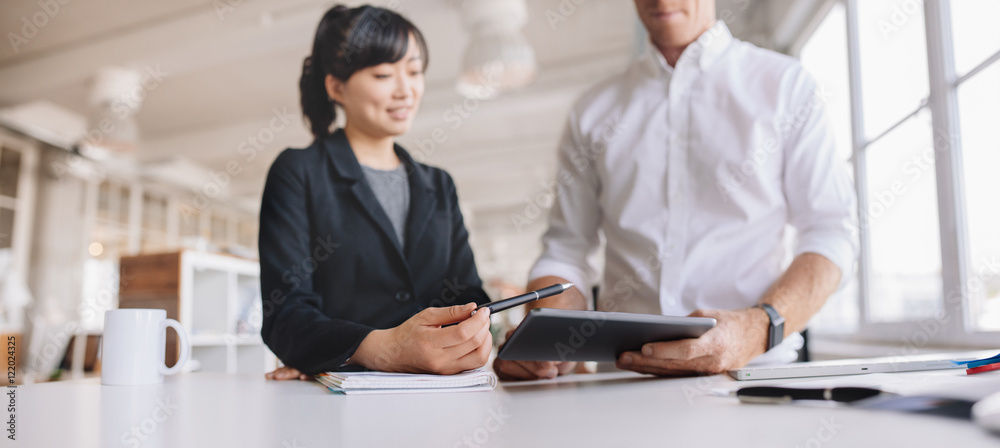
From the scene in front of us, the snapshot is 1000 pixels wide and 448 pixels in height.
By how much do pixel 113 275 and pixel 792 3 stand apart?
26.4 feet

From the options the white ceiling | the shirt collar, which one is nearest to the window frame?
the white ceiling

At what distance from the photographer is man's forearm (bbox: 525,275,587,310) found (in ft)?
4.30

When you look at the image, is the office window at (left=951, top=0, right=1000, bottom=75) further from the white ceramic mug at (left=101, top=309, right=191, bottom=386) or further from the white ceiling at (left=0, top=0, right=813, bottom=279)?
the white ceramic mug at (left=101, top=309, right=191, bottom=386)

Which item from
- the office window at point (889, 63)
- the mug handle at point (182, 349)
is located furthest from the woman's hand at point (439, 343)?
the office window at point (889, 63)

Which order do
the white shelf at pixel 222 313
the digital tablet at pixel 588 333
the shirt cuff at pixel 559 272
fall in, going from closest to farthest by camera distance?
the digital tablet at pixel 588 333 < the shirt cuff at pixel 559 272 < the white shelf at pixel 222 313

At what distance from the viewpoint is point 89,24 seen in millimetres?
5219

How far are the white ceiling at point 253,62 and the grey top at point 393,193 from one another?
129 cm

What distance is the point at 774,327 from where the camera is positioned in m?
1.13

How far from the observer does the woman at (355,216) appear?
3.79ft

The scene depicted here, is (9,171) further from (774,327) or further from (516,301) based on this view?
(774,327)

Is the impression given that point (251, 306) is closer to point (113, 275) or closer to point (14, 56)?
point (14, 56)

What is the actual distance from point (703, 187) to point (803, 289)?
32 cm

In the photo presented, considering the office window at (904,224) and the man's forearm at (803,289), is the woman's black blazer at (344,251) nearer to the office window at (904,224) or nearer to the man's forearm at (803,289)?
the man's forearm at (803,289)

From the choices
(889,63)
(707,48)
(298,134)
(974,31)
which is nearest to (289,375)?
(707,48)
